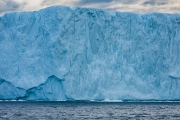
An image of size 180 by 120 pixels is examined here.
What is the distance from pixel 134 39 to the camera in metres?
34.7

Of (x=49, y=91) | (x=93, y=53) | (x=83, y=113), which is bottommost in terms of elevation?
(x=83, y=113)

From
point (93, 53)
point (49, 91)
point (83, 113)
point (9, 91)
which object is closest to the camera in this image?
point (83, 113)

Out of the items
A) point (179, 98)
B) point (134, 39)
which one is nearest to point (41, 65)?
point (134, 39)

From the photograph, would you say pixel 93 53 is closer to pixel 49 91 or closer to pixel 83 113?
pixel 49 91

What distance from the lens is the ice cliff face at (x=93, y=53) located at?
31891 mm

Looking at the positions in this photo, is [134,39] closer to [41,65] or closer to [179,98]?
A: [179,98]

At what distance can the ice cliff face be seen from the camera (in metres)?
31.9

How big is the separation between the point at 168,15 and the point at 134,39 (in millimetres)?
3553

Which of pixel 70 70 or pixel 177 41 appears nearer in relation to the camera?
pixel 70 70

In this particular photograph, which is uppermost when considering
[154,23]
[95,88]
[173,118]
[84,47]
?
[154,23]

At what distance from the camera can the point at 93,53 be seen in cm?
3334

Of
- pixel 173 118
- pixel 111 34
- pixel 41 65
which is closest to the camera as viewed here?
pixel 173 118

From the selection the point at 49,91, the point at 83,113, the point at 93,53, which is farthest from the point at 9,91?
the point at 83,113

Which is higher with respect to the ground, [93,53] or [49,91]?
[93,53]
